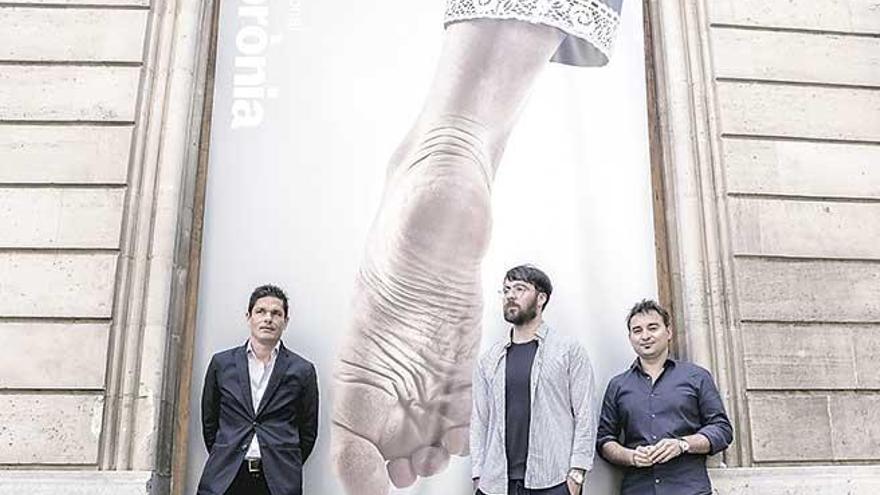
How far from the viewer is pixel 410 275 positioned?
6.45 meters

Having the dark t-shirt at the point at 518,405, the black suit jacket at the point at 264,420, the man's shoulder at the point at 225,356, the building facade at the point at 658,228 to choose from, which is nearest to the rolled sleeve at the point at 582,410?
the dark t-shirt at the point at 518,405

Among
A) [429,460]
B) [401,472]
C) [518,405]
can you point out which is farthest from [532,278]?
[401,472]

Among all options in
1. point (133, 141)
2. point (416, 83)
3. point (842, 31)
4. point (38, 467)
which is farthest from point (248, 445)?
point (842, 31)

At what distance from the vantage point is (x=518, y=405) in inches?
211

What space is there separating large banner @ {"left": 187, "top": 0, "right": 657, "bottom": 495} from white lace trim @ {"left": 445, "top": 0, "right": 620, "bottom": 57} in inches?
5.7

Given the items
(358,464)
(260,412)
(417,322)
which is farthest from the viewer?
(417,322)

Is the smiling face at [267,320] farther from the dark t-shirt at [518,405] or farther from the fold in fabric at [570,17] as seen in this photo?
the fold in fabric at [570,17]

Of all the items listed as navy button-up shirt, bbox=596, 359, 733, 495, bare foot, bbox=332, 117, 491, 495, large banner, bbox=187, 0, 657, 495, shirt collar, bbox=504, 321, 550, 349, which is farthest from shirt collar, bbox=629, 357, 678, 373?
bare foot, bbox=332, 117, 491, 495

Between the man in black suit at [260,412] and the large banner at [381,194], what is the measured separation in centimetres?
61

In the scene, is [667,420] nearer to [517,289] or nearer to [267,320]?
[517,289]

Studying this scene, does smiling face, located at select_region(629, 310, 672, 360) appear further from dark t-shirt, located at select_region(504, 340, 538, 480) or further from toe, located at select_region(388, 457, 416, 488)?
toe, located at select_region(388, 457, 416, 488)

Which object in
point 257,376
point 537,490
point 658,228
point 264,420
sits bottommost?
point 537,490

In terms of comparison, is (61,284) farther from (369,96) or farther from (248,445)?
(369,96)

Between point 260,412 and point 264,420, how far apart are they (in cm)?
5
